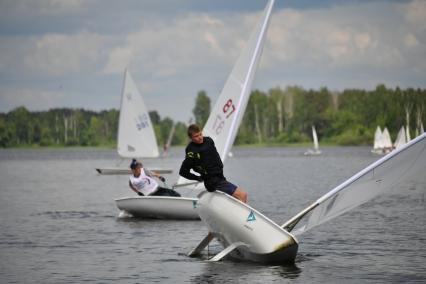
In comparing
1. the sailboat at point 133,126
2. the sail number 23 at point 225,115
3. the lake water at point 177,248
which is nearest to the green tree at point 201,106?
the sailboat at point 133,126

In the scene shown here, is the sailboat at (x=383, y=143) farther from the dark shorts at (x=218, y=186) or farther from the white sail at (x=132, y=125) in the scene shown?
the dark shorts at (x=218, y=186)

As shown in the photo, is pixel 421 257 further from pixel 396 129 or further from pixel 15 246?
pixel 396 129

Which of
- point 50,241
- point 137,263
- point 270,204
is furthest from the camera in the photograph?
point 270,204

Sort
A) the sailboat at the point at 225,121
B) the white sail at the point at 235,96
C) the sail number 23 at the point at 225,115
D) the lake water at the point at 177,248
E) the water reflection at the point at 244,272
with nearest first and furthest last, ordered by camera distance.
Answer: the water reflection at the point at 244,272, the lake water at the point at 177,248, the sailboat at the point at 225,121, the white sail at the point at 235,96, the sail number 23 at the point at 225,115

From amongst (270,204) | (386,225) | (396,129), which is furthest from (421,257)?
(396,129)

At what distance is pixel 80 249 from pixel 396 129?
126715mm

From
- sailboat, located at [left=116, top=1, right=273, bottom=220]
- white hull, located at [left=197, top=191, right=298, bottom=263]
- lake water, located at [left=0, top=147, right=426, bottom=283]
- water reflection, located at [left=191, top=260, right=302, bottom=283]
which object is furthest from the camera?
sailboat, located at [left=116, top=1, right=273, bottom=220]

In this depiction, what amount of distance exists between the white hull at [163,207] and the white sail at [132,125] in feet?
95.7

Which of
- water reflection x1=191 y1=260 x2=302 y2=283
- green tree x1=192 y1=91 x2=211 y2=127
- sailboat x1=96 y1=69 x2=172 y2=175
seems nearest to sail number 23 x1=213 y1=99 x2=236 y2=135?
water reflection x1=191 y1=260 x2=302 y2=283

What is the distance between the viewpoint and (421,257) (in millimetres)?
19969

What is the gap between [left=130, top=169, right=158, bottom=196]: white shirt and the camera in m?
26.8

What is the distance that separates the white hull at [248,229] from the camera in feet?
58.1

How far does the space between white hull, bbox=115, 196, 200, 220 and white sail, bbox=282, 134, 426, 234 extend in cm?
803

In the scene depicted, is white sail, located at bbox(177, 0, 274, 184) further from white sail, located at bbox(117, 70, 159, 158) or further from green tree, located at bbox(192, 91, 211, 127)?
green tree, located at bbox(192, 91, 211, 127)
